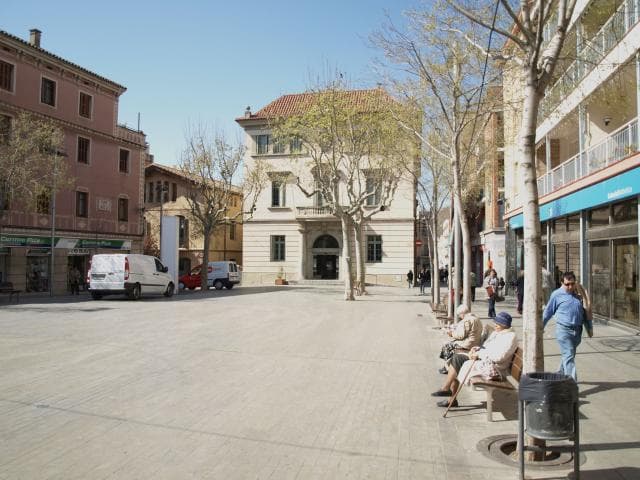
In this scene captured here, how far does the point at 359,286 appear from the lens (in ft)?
105

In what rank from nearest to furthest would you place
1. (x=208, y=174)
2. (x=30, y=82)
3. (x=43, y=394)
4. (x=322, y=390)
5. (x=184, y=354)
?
1. (x=43, y=394)
2. (x=322, y=390)
3. (x=184, y=354)
4. (x=30, y=82)
5. (x=208, y=174)

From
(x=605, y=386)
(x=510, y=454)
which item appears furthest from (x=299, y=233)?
(x=510, y=454)

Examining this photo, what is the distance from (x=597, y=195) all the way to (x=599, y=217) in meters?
0.82

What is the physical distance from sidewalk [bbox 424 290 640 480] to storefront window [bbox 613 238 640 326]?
3592 millimetres

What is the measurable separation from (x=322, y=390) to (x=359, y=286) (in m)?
24.5

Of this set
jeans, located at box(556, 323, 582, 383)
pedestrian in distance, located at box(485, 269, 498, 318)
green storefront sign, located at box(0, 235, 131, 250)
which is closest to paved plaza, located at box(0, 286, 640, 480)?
jeans, located at box(556, 323, 582, 383)

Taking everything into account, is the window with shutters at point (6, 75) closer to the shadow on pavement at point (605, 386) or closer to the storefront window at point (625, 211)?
the storefront window at point (625, 211)

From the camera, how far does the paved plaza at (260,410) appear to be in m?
4.75

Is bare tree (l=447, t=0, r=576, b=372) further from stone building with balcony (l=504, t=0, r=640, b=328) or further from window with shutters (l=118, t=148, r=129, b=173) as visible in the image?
window with shutters (l=118, t=148, r=129, b=173)

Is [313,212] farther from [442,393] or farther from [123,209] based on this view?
[442,393]

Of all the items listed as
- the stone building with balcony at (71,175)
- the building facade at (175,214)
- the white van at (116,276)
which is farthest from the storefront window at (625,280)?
the building facade at (175,214)

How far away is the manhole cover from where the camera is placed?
15.9ft

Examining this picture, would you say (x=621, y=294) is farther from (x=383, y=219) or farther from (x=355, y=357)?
(x=383, y=219)

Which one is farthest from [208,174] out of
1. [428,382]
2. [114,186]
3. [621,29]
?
[428,382]
